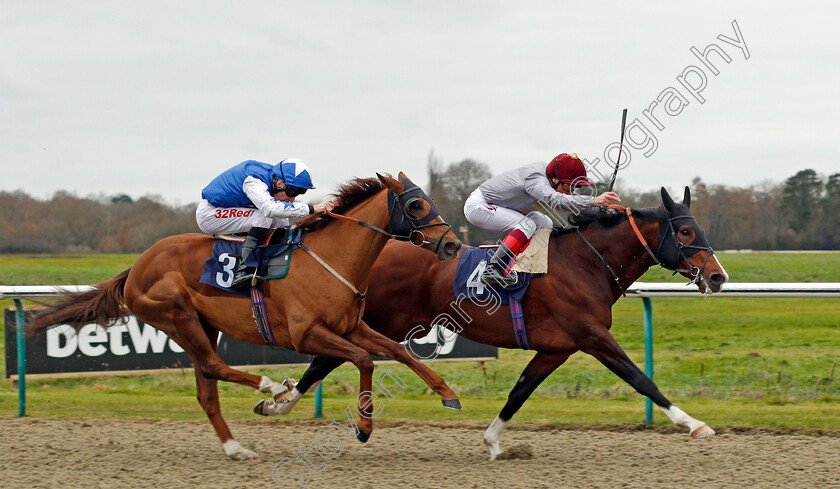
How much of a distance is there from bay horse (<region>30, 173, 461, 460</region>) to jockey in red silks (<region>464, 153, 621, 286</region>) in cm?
75

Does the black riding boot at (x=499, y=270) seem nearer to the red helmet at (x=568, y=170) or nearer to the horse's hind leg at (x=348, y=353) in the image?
the red helmet at (x=568, y=170)

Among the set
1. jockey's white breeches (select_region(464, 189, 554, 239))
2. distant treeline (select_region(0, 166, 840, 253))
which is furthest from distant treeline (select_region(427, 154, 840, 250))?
jockey's white breeches (select_region(464, 189, 554, 239))

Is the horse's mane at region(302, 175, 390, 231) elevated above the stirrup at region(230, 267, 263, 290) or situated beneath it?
elevated above

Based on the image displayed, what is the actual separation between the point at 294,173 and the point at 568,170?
1.78m

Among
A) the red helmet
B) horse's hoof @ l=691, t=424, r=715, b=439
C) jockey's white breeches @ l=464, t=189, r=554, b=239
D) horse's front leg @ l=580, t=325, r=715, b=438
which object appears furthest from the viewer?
jockey's white breeches @ l=464, t=189, r=554, b=239

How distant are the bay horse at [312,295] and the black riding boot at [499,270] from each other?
26.7 inches

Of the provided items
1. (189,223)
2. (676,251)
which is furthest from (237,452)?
(189,223)

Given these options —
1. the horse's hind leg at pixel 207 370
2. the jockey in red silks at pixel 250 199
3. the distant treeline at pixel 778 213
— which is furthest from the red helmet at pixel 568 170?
the distant treeline at pixel 778 213

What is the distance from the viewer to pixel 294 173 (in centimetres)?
498

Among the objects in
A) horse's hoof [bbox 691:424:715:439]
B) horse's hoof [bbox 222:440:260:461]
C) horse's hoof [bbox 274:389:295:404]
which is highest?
horse's hoof [bbox 274:389:295:404]

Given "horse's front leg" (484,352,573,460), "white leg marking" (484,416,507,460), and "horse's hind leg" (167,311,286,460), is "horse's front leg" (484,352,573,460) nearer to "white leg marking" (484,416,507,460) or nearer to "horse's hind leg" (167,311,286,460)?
"white leg marking" (484,416,507,460)

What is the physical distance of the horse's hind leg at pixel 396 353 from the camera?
4602 mm

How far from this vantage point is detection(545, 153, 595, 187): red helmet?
530cm

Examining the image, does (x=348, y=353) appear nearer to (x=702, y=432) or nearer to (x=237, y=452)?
(x=237, y=452)
